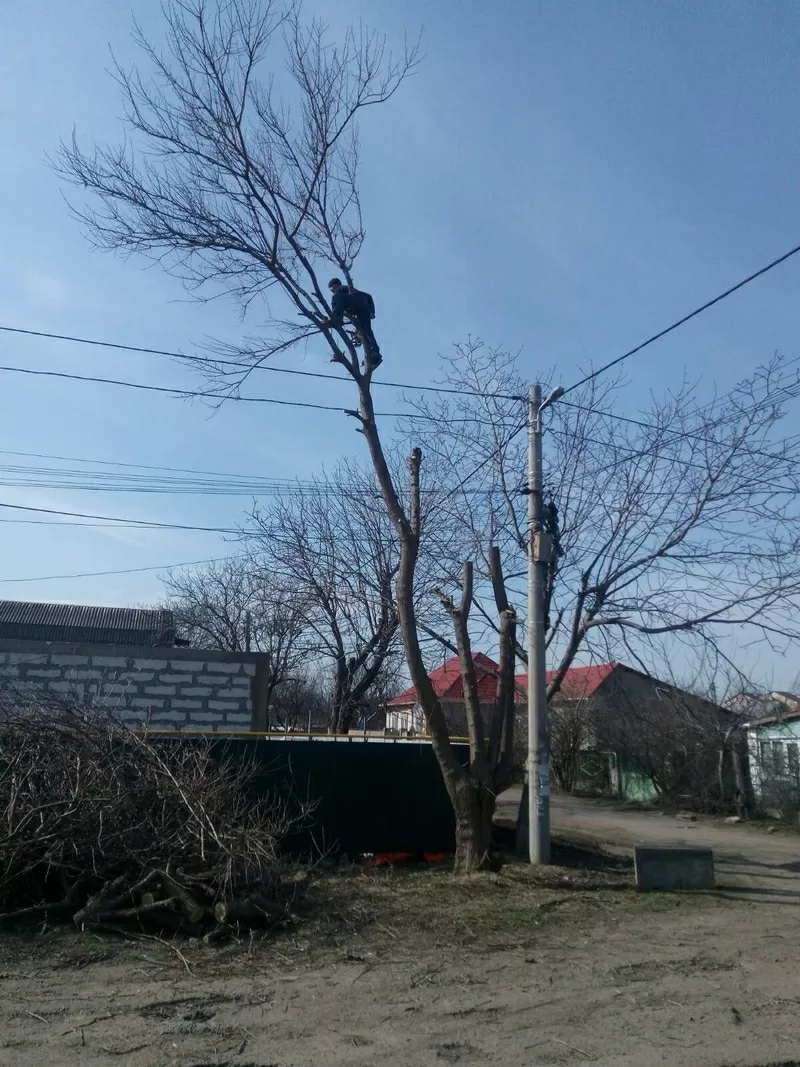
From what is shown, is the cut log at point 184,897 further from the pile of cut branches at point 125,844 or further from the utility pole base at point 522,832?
the utility pole base at point 522,832

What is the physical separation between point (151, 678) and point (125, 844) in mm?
6343

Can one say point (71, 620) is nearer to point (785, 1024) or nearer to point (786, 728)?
point (786, 728)

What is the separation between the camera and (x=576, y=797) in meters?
25.3

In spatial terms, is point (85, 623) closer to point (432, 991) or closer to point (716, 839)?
point (716, 839)

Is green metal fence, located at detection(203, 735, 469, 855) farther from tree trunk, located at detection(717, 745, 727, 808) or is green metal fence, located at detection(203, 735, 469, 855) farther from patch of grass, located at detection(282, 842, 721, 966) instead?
tree trunk, located at detection(717, 745, 727, 808)

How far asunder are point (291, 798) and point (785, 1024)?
674cm

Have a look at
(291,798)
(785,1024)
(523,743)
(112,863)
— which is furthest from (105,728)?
(523,743)

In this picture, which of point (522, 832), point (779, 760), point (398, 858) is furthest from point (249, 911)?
point (779, 760)

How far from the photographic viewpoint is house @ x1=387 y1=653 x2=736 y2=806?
20156mm

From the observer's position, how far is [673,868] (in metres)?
9.88

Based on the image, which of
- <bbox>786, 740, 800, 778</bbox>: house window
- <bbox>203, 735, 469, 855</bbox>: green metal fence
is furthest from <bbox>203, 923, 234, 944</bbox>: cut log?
<bbox>786, 740, 800, 778</bbox>: house window

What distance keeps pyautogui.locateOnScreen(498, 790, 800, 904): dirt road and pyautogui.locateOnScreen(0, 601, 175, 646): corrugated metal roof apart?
1764 centimetres

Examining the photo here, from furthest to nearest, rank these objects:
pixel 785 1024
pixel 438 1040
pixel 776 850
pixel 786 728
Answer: pixel 786 728
pixel 776 850
pixel 785 1024
pixel 438 1040

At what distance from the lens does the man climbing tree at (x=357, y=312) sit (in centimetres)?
1103
